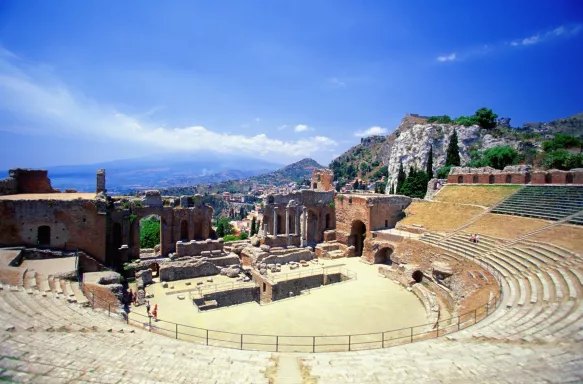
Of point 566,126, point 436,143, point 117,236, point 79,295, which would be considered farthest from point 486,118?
point 79,295

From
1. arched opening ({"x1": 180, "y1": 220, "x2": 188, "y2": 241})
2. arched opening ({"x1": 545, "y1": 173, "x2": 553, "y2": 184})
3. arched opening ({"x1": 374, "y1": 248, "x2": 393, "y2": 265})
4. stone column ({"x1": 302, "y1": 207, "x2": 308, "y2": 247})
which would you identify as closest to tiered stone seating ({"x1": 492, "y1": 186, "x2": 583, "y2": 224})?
arched opening ({"x1": 545, "y1": 173, "x2": 553, "y2": 184})

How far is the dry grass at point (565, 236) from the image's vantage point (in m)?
17.0

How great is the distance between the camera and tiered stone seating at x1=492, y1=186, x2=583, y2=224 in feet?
72.6

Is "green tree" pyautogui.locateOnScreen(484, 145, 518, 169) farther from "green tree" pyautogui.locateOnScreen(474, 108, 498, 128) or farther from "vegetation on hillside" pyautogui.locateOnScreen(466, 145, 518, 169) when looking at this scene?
"green tree" pyautogui.locateOnScreen(474, 108, 498, 128)

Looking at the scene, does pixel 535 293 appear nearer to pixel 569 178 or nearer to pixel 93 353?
pixel 93 353

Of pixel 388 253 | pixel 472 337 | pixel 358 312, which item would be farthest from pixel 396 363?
pixel 388 253

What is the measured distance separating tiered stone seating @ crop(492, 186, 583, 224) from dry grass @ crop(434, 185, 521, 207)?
117 cm

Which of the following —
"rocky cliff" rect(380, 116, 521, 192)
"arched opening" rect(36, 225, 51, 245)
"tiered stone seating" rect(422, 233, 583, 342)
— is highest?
"rocky cliff" rect(380, 116, 521, 192)

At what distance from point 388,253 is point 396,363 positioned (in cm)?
2039

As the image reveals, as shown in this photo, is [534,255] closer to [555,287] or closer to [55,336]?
[555,287]

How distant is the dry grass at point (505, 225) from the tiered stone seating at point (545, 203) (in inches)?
33.2

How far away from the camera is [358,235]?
1389 inches

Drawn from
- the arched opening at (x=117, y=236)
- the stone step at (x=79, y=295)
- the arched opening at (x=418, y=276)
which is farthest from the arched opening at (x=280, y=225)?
the stone step at (x=79, y=295)

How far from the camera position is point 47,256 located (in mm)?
20250
